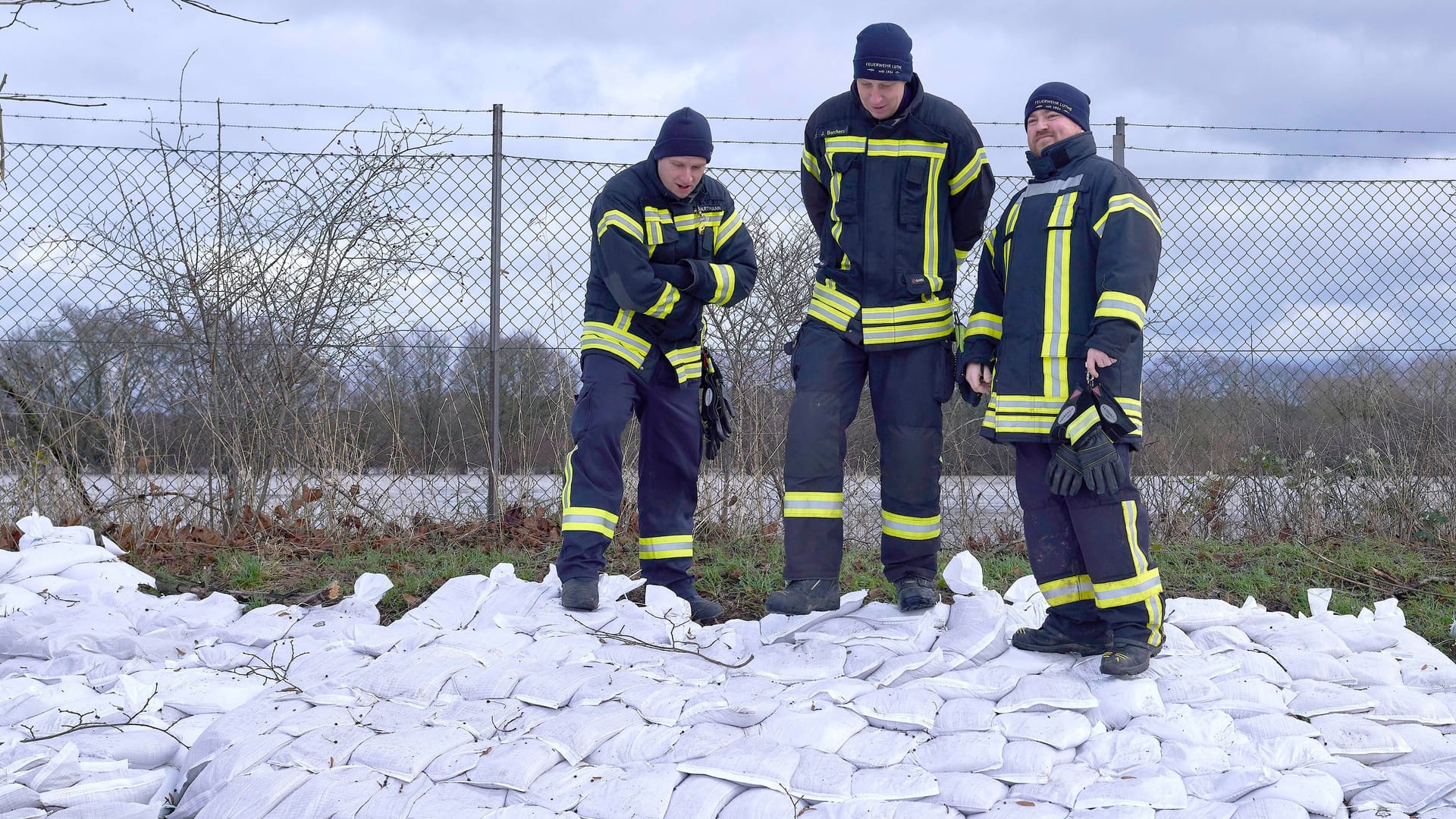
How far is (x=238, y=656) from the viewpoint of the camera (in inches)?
153

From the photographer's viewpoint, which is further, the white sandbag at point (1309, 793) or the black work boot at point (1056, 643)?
the black work boot at point (1056, 643)

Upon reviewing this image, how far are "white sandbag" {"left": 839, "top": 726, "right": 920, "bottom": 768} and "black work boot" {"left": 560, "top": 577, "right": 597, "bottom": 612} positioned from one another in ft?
4.80

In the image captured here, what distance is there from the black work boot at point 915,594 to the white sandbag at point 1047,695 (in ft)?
2.09

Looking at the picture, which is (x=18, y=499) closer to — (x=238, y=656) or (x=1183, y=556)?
(x=238, y=656)

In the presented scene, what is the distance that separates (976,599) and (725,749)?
1420 millimetres

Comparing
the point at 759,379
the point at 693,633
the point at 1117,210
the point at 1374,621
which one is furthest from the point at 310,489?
the point at 1374,621

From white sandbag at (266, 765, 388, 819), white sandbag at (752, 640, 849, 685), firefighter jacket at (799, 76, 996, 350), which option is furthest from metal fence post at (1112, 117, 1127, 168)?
white sandbag at (266, 765, 388, 819)

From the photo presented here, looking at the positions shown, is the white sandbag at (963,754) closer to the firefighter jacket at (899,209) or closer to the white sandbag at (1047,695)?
the white sandbag at (1047,695)

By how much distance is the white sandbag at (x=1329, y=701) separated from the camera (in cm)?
329

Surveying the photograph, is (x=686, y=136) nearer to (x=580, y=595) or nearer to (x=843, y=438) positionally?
(x=843, y=438)

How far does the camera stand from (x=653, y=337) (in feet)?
14.1

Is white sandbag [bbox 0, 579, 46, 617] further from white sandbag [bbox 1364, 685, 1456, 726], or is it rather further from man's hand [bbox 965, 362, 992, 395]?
white sandbag [bbox 1364, 685, 1456, 726]

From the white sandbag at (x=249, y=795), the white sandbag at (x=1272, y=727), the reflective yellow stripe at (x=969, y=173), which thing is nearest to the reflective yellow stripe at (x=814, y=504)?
the reflective yellow stripe at (x=969, y=173)

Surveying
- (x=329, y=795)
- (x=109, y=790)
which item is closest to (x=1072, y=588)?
(x=329, y=795)
